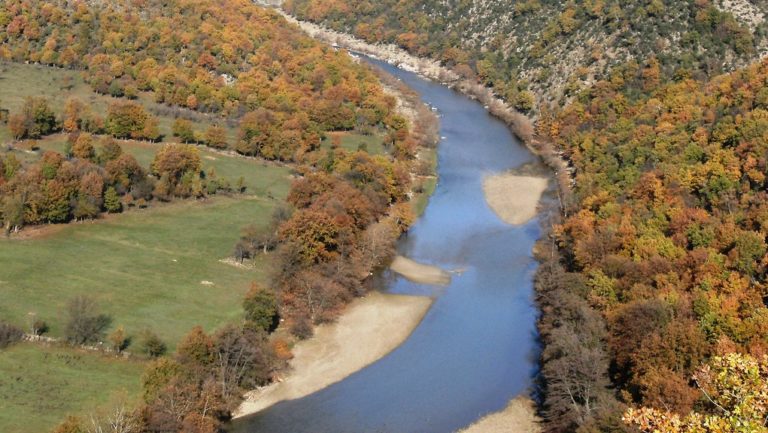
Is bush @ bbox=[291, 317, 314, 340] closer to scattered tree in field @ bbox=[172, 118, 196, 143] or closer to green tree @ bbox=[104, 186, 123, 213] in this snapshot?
green tree @ bbox=[104, 186, 123, 213]

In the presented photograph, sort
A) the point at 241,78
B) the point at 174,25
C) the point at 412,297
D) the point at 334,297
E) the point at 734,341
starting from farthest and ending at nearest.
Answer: the point at 174,25 → the point at 241,78 → the point at 412,297 → the point at 334,297 → the point at 734,341

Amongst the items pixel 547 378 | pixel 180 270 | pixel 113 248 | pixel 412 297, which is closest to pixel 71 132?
pixel 113 248

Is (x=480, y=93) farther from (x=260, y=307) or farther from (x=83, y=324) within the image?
(x=83, y=324)

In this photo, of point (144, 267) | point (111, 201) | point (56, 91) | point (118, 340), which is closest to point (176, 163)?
point (111, 201)

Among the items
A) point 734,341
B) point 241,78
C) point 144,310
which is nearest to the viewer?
point 734,341

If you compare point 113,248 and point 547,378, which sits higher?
point 547,378

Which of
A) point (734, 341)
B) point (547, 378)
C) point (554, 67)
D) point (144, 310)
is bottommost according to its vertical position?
point (144, 310)

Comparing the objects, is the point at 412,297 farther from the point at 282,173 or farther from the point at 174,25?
the point at 174,25

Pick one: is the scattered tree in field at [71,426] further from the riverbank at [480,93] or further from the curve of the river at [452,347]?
the riverbank at [480,93]
